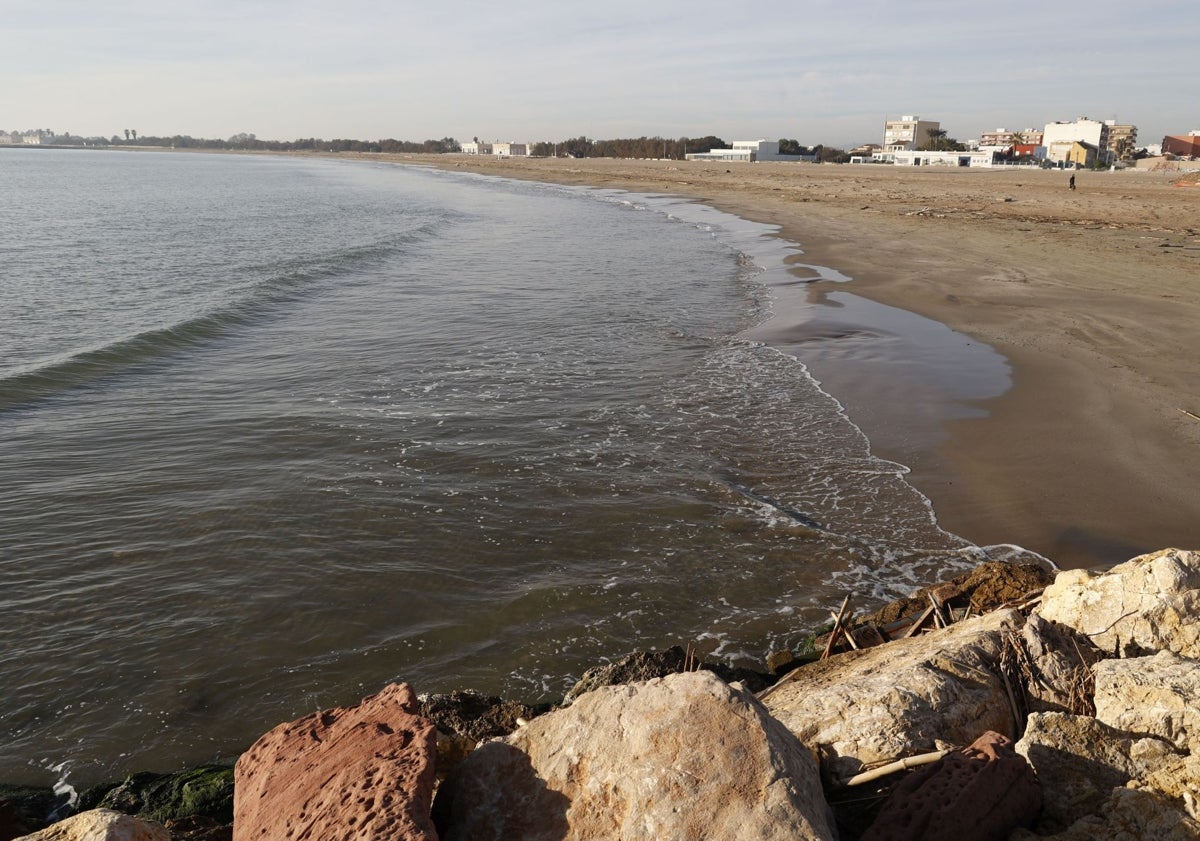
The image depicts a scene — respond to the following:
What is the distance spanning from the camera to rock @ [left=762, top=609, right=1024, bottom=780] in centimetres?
345

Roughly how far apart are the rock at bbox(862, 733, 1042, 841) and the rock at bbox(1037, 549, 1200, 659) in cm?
150

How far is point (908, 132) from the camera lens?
169 m

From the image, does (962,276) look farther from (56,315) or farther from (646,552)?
(56,315)

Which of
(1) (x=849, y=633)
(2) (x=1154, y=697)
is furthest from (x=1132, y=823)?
(1) (x=849, y=633)

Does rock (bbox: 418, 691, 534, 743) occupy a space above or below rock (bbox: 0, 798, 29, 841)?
above

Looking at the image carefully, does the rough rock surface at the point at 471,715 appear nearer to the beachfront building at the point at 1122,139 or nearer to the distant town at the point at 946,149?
the distant town at the point at 946,149

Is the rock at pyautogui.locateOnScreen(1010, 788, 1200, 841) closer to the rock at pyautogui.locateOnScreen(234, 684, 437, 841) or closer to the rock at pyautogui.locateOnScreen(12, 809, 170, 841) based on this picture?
the rock at pyautogui.locateOnScreen(234, 684, 437, 841)

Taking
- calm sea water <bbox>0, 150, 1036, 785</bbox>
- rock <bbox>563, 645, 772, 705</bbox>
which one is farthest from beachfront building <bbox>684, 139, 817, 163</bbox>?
rock <bbox>563, 645, 772, 705</bbox>

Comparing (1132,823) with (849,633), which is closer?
(1132,823)

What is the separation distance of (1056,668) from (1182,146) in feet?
428

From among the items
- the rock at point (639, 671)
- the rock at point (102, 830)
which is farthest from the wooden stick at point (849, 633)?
the rock at point (102, 830)

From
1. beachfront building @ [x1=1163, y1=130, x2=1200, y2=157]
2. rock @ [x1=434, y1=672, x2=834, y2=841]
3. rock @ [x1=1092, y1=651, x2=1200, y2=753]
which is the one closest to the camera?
rock @ [x1=434, y1=672, x2=834, y2=841]

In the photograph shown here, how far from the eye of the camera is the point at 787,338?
15.5 metres

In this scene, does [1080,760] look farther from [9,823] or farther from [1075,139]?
[1075,139]
